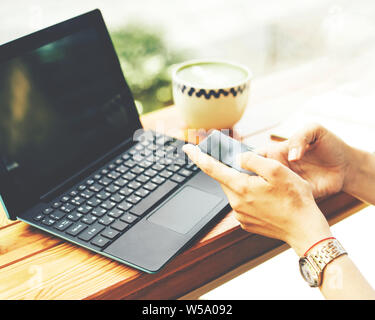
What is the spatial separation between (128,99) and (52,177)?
0.24 metres

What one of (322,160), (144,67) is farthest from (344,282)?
(144,67)

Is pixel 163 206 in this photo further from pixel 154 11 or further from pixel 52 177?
pixel 154 11

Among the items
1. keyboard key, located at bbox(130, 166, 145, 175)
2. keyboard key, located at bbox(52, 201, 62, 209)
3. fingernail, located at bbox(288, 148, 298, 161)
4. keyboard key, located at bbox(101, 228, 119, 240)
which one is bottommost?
keyboard key, located at bbox(101, 228, 119, 240)

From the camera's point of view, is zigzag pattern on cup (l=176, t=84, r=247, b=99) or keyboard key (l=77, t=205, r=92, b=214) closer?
keyboard key (l=77, t=205, r=92, b=214)

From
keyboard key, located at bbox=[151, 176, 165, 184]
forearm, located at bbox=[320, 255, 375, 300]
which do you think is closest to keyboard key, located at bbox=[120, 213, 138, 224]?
keyboard key, located at bbox=[151, 176, 165, 184]

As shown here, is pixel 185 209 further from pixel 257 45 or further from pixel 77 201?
pixel 257 45

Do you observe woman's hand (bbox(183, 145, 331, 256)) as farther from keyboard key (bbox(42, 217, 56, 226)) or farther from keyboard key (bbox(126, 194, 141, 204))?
keyboard key (bbox(42, 217, 56, 226))

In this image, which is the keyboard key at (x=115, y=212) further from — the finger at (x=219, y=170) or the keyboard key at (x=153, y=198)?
the finger at (x=219, y=170)

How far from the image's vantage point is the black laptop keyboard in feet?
2.10

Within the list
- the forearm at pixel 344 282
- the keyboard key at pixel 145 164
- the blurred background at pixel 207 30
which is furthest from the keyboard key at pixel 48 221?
the blurred background at pixel 207 30

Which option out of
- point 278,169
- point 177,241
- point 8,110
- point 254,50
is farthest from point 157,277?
point 254,50

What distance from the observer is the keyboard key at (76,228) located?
0.63 meters

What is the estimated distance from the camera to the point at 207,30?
2.79 meters

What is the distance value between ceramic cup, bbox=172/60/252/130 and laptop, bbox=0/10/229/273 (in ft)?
0.34
